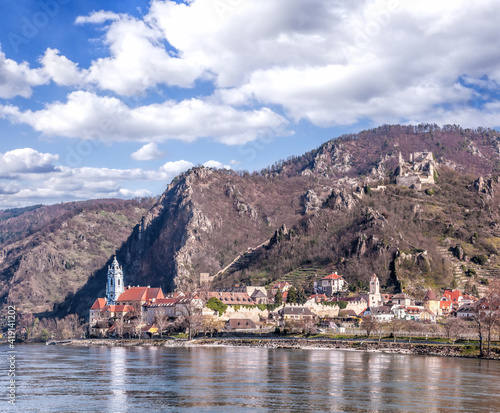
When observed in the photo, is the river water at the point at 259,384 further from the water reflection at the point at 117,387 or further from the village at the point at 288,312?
the village at the point at 288,312

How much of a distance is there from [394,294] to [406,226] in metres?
36.8

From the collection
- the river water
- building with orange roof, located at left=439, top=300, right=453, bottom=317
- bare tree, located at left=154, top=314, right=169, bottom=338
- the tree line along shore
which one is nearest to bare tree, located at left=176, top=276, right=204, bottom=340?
bare tree, located at left=154, top=314, right=169, bottom=338

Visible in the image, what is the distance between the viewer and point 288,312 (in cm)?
12350

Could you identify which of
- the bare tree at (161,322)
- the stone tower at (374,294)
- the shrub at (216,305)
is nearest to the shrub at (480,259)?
the stone tower at (374,294)

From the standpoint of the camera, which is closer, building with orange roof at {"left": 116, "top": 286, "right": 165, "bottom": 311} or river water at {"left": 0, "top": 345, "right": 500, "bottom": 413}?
river water at {"left": 0, "top": 345, "right": 500, "bottom": 413}

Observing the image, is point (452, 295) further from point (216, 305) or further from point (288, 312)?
point (216, 305)

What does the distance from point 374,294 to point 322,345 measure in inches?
1530

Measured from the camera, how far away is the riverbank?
81.2 metres

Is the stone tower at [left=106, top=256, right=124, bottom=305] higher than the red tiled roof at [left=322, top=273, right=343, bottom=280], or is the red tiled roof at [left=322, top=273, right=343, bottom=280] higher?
the red tiled roof at [left=322, top=273, right=343, bottom=280]

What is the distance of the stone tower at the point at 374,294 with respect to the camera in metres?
130

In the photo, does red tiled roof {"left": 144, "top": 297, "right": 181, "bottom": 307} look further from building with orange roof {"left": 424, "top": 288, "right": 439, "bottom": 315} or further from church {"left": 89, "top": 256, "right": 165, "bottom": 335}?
building with orange roof {"left": 424, "top": 288, "right": 439, "bottom": 315}

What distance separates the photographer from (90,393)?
49.7m

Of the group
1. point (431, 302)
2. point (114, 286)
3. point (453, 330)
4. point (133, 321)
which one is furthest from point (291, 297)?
point (114, 286)

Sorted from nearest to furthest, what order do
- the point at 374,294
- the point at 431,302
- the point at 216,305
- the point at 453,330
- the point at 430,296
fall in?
the point at 453,330 → the point at 216,305 → the point at 431,302 → the point at 430,296 → the point at 374,294
